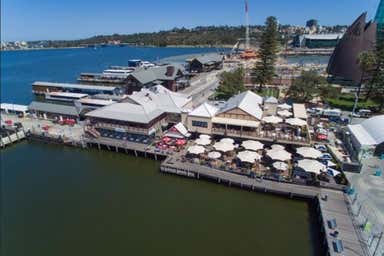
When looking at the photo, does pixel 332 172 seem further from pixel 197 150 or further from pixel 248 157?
pixel 197 150

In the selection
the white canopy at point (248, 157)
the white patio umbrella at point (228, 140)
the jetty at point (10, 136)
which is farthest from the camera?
the jetty at point (10, 136)

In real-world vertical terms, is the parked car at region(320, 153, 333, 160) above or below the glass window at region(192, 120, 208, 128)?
below

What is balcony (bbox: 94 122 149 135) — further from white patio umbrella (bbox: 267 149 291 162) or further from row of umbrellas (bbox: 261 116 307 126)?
row of umbrellas (bbox: 261 116 307 126)

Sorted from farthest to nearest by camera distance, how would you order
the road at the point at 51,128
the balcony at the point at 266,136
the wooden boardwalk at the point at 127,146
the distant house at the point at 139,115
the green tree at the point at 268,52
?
the green tree at the point at 268,52 → the road at the point at 51,128 → the distant house at the point at 139,115 → the wooden boardwalk at the point at 127,146 → the balcony at the point at 266,136

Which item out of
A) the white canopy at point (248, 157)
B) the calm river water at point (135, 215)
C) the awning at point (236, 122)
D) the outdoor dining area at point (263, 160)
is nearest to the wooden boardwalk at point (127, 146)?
the calm river water at point (135, 215)

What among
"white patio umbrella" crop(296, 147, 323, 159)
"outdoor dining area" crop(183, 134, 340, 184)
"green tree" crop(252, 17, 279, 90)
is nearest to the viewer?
"outdoor dining area" crop(183, 134, 340, 184)

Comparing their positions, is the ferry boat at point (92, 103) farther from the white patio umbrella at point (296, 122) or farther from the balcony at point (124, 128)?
the white patio umbrella at point (296, 122)

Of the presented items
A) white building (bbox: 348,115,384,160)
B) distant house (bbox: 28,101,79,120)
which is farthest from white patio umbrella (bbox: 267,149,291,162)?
distant house (bbox: 28,101,79,120)
